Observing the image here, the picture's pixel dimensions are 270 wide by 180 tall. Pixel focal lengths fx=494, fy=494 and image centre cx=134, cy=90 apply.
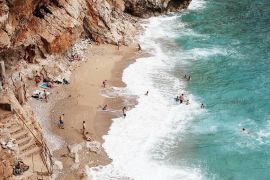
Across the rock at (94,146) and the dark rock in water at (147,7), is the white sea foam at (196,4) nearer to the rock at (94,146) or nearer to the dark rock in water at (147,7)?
the dark rock in water at (147,7)

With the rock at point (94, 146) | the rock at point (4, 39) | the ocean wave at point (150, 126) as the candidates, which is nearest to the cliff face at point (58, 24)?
the rock at point (4, 39)

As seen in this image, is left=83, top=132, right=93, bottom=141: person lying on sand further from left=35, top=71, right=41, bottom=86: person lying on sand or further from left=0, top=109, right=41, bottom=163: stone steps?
left=35, top=71, right=41, bottom=86: person lying on sand

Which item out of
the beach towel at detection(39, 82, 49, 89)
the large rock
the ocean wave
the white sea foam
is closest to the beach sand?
the ocean wave

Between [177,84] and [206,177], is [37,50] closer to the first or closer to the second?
[177,84]

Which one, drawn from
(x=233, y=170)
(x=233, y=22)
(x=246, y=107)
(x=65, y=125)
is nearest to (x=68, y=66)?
(x=65, y=125)

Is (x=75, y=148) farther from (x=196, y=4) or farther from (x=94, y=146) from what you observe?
(x=196, y=4)

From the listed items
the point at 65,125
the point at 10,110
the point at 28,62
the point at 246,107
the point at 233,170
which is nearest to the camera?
the point at 10,110
